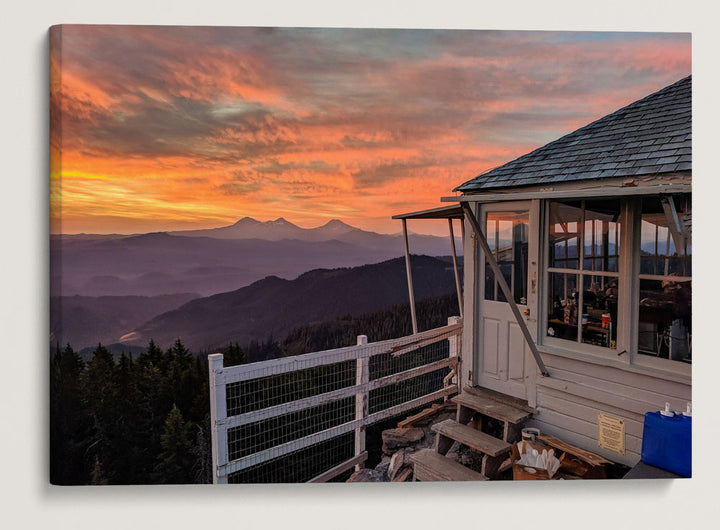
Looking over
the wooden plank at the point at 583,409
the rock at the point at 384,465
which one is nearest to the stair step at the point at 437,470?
the rock at the point at 384,465

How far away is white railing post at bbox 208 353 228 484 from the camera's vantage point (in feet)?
8.30

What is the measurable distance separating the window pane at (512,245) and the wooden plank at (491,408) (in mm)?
629

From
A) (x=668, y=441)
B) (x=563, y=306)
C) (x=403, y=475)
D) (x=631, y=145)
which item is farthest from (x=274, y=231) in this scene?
(x=668, y=441)

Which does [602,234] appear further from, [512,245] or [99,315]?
[99,315]

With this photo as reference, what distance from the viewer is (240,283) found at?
99.4 inches

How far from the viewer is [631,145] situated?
2.63 meters

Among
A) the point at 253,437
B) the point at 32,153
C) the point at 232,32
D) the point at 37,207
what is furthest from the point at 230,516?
the point at 232,32

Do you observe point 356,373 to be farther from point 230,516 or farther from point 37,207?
point 37,207

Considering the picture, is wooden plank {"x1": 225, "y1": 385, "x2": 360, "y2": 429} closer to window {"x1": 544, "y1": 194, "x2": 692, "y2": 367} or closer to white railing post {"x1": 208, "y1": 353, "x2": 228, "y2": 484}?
white railing post {"x1": 208, "y1": 353, "x2": 228, "y2": 484}

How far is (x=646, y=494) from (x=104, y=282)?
2.97 m

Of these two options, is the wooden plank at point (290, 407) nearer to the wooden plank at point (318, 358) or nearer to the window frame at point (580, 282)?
the wooden plank at point (318, 358)

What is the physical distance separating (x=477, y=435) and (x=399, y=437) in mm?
446

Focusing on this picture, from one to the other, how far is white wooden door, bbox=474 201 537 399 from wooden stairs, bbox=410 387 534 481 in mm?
117

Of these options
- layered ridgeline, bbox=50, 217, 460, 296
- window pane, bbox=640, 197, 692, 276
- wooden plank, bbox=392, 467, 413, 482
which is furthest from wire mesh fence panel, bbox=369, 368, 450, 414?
window pane, bbox=640, 197, 692, 276
